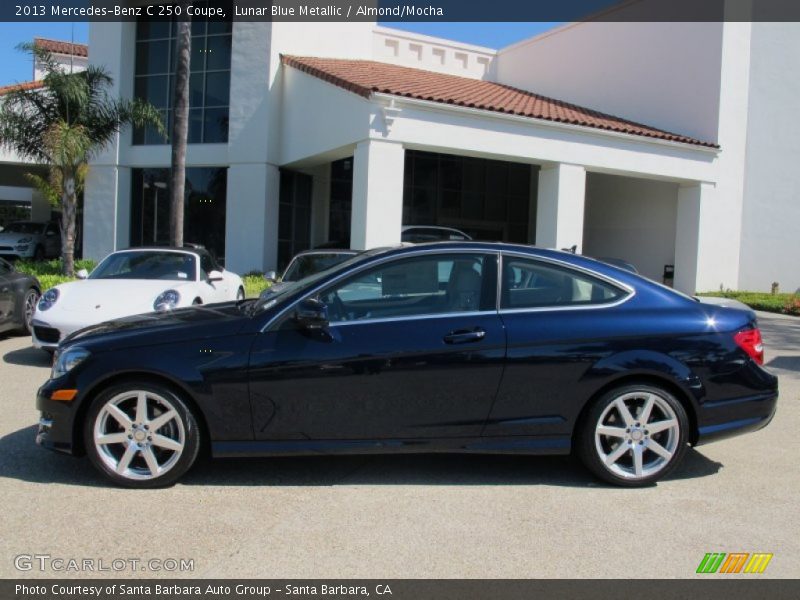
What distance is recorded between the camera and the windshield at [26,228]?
1015 inches

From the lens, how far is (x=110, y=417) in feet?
14.3

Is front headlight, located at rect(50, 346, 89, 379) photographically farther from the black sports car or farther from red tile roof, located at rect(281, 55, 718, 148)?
red tile roof, located at rect(281, 55, 718, 148)

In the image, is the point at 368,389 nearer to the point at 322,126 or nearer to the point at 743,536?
the point at 743,536

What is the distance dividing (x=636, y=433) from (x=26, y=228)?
26563 mm

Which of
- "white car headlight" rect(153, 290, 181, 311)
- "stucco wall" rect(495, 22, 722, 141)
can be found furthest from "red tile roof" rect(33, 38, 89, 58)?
"white car headlight" rect(153, 290, 181, 311)

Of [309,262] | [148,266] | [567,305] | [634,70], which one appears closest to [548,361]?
[567,305]

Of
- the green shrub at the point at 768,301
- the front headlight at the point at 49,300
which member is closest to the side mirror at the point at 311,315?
the front headlight at the point at 49,300

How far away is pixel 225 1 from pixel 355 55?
12.9ft

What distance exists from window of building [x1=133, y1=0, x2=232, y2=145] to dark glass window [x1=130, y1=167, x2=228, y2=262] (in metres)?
0.94

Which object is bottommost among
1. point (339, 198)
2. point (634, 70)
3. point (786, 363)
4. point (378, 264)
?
point (786, 363)

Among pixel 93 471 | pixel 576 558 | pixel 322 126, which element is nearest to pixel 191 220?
pixel 322 126

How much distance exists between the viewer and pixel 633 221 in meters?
20.0

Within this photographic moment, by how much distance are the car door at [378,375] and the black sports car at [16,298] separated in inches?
267

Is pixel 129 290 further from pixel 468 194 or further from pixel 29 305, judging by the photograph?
pixel 468 194
